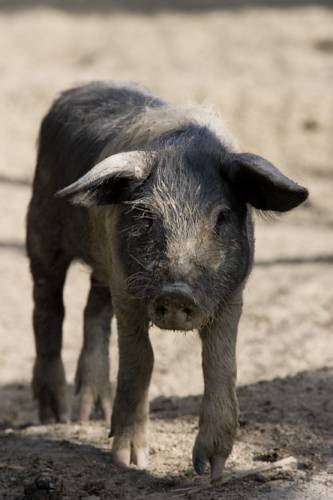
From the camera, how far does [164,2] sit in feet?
80.4

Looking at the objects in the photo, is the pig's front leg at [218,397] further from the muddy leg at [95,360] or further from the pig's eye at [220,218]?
the muddy leg at [95,360]

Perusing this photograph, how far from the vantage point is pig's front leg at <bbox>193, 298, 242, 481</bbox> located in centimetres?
588

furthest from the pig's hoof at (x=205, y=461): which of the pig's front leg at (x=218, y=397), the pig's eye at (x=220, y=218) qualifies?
the pig's eye at (x=220, y=218)

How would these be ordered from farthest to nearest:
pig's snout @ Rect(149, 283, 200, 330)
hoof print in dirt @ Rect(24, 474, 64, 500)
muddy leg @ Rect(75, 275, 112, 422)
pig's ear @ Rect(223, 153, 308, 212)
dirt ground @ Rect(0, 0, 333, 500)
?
muddy leg @ Rect(75, 275, 112, 422) < dirt ground @ Rect(0, 0, 333, 500) < pig's ear @ Rect(223, 153, 308, 212) < hoof print in dirt @ Rect(24, 474, 64, 500) < pig's snout @ Rect(149, 283, 200, 330)

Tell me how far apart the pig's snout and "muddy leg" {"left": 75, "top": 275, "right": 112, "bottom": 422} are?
2996 mm

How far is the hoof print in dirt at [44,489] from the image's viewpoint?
5.48 m

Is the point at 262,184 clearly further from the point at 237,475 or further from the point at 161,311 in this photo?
the point at 237,475

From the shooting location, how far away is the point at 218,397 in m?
5.93

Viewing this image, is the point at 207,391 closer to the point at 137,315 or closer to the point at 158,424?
the point at 137,315

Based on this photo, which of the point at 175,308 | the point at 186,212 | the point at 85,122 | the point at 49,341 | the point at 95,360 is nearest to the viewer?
the point at 175,308

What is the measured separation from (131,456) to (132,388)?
409 mm

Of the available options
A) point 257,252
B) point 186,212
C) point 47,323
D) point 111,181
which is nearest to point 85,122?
point 47,323

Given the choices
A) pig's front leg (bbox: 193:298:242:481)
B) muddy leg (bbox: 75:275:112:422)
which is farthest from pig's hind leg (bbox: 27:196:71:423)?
pig's front leg (bbox: 193:298:242:481)

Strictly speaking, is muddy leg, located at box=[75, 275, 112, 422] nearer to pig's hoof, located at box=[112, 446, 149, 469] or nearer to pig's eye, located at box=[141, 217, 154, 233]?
pig's hoof, located at box=[112, 446, 149, 469]
